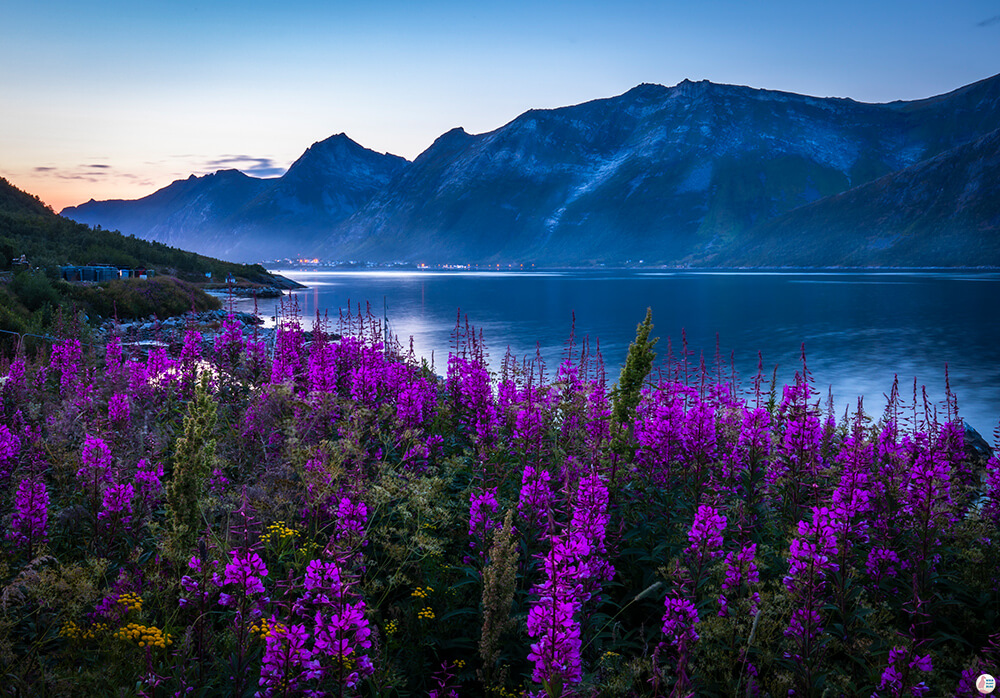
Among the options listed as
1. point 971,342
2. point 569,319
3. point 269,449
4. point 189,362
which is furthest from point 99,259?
point 971,342

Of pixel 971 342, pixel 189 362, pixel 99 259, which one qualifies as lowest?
pixel 971 342

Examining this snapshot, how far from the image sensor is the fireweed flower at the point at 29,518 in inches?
216

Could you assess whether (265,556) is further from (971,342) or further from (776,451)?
(971,342)

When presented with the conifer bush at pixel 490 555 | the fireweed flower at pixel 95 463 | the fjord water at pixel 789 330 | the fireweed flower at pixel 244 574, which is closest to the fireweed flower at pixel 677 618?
the conifer bush at pixel 490 555

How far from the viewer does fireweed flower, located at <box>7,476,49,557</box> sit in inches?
216

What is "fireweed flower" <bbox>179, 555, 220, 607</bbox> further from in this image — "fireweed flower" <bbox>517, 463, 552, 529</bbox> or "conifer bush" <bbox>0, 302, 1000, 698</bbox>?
"fireweed flower" <bbox>517, 463, 552, 529</bbox>

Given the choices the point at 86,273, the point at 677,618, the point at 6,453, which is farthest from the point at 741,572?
the point at 86,273

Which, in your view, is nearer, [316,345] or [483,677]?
[483,677]

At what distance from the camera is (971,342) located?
53312mm

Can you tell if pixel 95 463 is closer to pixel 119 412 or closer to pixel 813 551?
pixel 119 412

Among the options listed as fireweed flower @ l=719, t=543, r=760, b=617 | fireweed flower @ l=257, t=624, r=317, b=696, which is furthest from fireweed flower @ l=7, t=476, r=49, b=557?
fireweed flower @ l=719, t=543, r=760, b=617

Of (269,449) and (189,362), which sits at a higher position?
(189,362)

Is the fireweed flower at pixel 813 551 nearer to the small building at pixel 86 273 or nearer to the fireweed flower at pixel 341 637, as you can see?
the fireweed flower at pixel 341 637

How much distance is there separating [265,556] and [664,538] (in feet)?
14.3
